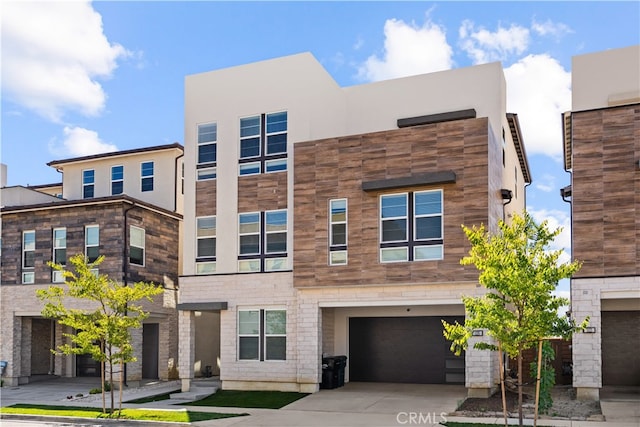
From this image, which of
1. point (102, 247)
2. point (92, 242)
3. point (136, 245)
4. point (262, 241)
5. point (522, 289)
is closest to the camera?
point (522, 289)

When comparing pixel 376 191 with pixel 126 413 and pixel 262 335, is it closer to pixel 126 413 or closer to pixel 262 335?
pixel 262 335

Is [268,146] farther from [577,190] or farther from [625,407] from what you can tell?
[625,407]

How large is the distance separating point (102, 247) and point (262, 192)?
6.82m

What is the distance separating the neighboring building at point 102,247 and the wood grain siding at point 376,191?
7.70 meters

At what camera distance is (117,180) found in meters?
31.1

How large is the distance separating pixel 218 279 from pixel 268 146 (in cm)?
501

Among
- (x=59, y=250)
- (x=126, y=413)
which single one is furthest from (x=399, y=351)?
(x=59, y=250)

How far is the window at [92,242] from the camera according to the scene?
87.2ft

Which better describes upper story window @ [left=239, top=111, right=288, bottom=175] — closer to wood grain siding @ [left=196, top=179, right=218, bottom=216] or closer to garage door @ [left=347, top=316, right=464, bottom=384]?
wood grain siding @ [left=196, top=179, right=218, bottom=216]

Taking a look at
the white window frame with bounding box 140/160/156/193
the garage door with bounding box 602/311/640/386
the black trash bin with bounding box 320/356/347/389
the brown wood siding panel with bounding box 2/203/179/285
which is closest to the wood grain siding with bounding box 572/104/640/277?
the garage door with bounding box 602/311/640/386

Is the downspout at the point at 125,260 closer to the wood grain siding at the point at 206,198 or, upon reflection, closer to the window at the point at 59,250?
the window at the point at 59,250

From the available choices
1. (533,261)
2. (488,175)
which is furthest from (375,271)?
(533,261)

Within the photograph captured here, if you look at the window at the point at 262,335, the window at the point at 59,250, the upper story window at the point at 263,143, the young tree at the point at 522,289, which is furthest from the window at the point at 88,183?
the young tree at the point at 522,289

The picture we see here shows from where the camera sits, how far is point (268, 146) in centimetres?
2467
